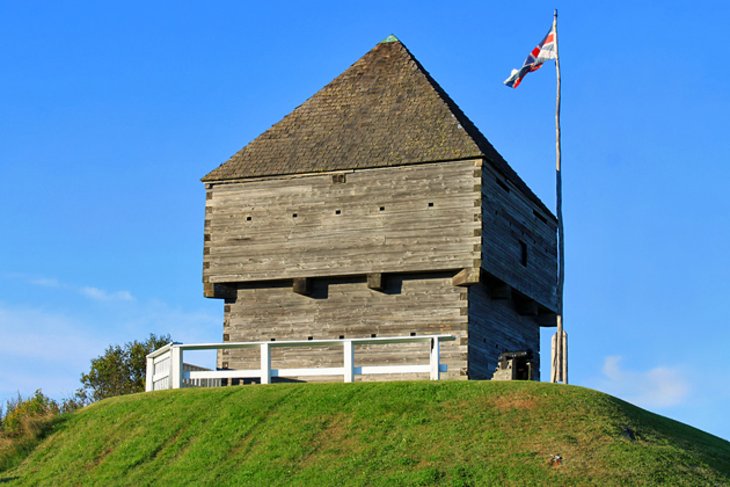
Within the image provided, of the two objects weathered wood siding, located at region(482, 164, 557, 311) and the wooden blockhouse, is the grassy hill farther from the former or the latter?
weathered wood siding, located at region(482, 164, 557, 311)

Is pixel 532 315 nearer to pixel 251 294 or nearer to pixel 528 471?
pixel 251 294

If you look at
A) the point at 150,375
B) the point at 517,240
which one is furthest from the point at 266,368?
the point at 517,240

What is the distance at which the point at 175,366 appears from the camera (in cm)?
3052

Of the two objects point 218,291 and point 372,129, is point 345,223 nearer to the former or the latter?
point 372,129

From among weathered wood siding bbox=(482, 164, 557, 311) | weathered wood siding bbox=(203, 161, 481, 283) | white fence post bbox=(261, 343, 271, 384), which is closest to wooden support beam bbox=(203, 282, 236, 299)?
weathered wood siding bbox=(203, 161, 481, 283)

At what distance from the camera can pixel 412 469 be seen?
920 inches

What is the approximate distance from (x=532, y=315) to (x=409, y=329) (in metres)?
5.58

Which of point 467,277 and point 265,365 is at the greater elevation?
point 467,277

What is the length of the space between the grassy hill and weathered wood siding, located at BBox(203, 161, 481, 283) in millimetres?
7552

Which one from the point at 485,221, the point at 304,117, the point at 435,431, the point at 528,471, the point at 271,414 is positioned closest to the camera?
the point at 528,471

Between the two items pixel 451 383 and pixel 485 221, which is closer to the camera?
pixel 451 383

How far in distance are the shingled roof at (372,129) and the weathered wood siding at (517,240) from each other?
1.72 ft

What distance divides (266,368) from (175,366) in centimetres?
238

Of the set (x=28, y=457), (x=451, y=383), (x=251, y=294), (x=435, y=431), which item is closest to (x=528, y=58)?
(x=251, y=294)
